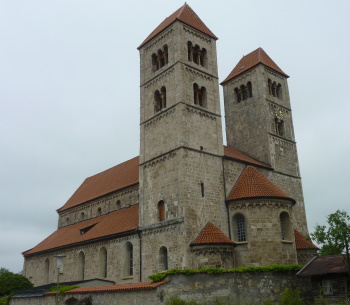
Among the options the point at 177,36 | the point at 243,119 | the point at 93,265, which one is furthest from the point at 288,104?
the point at 93,265

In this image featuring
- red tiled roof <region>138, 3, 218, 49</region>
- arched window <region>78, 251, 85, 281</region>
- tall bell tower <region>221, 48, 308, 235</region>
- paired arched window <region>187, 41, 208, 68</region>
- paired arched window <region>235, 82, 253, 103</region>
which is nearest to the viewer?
paired arched window <region>187, 41, 208, 68</region>

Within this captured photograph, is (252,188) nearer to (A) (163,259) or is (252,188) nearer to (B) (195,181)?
(B) (195,181)

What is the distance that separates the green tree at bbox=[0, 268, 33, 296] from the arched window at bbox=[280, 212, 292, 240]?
24880mm

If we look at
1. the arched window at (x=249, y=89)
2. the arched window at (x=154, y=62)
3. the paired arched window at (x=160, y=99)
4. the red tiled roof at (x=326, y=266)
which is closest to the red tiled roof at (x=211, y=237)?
the red tiled roof at (x=326, y=266)

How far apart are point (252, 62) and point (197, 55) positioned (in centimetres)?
902

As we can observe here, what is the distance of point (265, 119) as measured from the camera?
125 ft

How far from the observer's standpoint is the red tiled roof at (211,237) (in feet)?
87.0

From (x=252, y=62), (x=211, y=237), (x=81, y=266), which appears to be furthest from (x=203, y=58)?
(x=81, y=266)

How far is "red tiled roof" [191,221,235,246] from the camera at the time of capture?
2653 cm

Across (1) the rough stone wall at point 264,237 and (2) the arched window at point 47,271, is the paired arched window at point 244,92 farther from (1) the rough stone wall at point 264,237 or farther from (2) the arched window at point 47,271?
(2) the arched window at point 47,271

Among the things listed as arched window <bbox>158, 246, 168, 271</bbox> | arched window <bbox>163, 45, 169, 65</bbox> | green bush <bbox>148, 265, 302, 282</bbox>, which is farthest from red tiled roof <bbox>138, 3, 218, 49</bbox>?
green bush <bbox>148, 265, 302, 282</bbox>

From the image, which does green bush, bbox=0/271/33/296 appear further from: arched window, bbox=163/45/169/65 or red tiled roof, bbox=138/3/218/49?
red tiled roof, bbox=138/3/218/49

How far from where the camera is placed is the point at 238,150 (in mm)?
40250

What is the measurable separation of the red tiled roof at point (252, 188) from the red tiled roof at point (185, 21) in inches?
523
